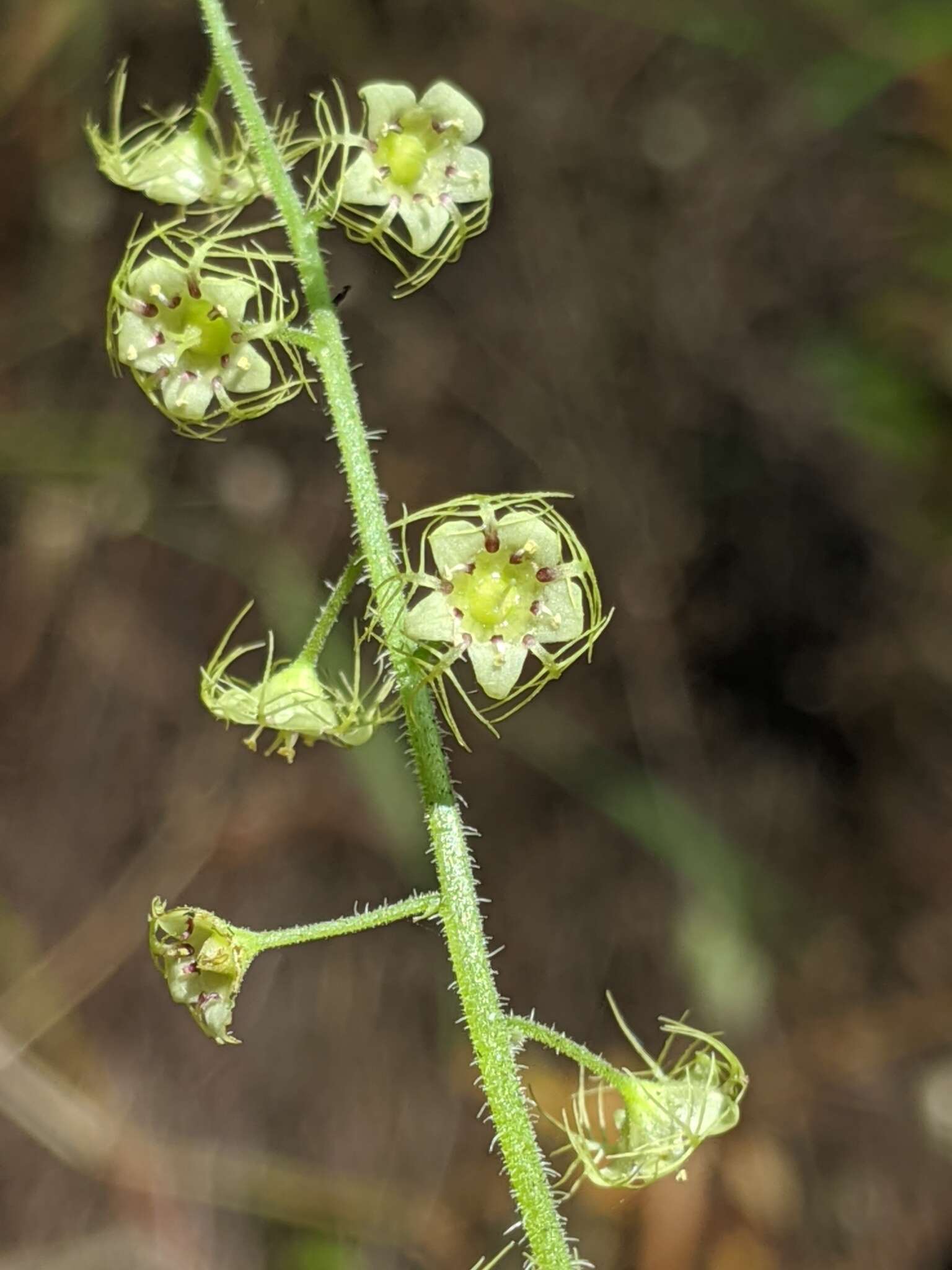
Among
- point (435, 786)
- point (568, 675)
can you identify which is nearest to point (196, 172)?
point (435, 786)

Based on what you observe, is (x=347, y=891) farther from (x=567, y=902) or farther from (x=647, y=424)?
(x=647, y=424)

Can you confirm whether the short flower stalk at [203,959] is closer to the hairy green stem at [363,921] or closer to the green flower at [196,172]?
the hairy green stem at [363,921]

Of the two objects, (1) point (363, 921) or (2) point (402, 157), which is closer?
(1) point (363, 921)

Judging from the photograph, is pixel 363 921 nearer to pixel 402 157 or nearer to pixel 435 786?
pixel 435 786

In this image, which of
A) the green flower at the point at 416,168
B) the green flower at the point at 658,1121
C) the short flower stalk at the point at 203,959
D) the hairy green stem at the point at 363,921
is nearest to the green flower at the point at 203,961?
the short flower stalk at the point at 203,959

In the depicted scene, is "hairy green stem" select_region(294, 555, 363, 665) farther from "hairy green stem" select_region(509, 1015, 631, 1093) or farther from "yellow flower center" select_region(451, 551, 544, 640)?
"hairy green stem" select_region(509, 1015, 631, 1093)

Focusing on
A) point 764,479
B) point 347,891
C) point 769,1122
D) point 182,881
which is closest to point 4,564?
point 182,881
